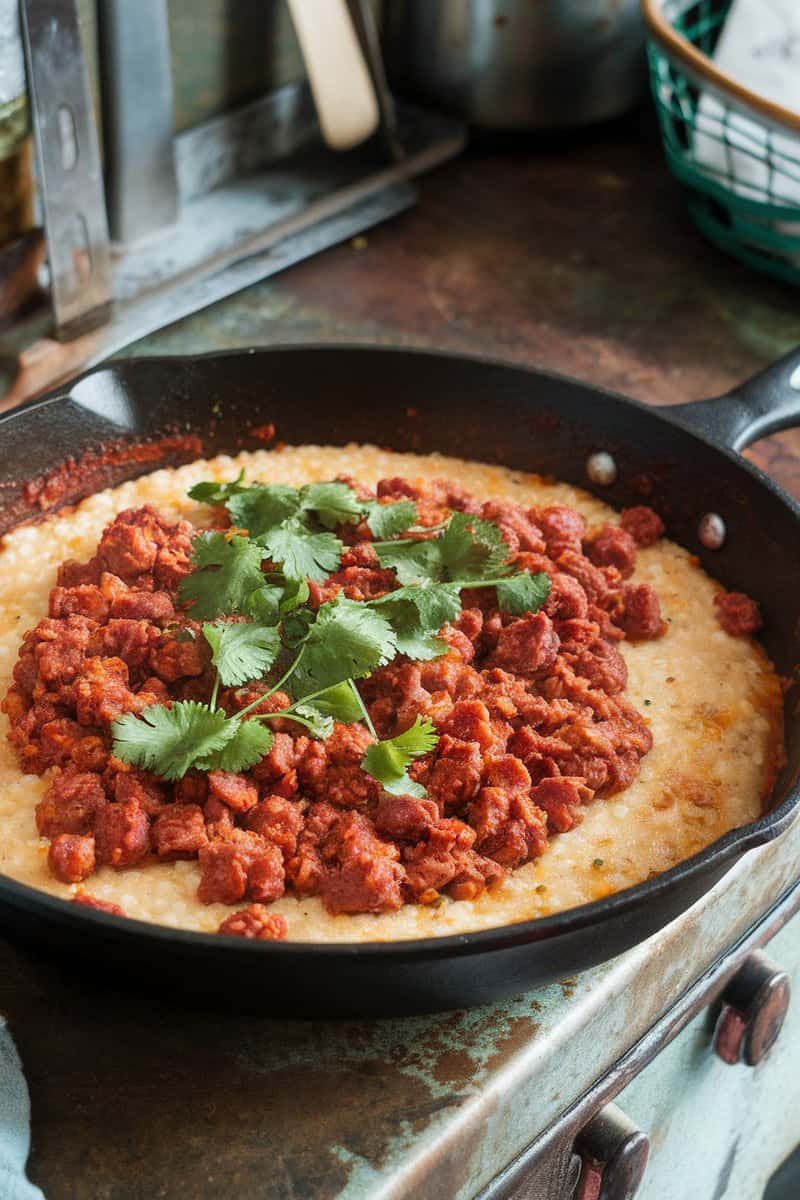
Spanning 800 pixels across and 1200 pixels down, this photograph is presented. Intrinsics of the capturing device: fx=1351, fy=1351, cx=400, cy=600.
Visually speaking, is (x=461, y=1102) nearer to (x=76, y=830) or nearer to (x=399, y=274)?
(x=76, y=830)

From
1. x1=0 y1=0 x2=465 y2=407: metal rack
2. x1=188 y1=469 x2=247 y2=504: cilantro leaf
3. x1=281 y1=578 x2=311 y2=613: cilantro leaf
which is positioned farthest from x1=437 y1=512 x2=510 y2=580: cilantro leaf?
x1=0 y1=0 x2=465 y2=407: metal rack

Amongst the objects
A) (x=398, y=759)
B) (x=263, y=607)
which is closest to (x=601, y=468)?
(x=263, y=607)

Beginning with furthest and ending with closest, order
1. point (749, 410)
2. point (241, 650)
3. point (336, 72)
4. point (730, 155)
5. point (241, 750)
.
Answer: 1. point (336, 72)
2. point (730, 155)
3. point (749, 410)
4. point (241, 650)
5. point (241, 750)

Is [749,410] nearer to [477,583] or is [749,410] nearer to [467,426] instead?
[467,426]

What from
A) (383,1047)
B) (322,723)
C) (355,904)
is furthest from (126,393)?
(383,1047)

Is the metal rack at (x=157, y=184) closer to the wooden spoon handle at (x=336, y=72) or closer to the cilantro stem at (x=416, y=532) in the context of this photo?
the wooden spoon handle at (x=336, y=72)

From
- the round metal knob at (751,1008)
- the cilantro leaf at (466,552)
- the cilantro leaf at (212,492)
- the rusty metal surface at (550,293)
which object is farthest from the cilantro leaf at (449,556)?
the rusty metal surface at (550,293)
